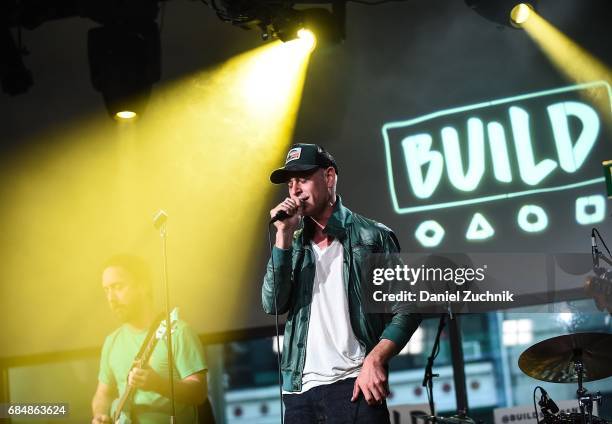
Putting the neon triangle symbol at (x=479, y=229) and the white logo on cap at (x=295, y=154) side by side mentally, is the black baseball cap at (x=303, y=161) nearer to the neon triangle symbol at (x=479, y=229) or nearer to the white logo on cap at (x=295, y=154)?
the white logo on cap at (x=295, y=154)

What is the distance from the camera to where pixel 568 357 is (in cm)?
394

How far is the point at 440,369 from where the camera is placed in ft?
32.7

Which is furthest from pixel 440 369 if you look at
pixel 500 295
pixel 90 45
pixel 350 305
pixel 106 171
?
pixel 350 305

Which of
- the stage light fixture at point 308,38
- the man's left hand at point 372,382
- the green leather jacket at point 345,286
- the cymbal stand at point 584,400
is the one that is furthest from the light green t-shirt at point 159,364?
the stage light fixture at point 308,38

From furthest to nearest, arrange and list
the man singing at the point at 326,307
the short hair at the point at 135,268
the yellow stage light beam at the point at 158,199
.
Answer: the yellow stage light beam at the point at 158,199 < the short hair at the point at 135,268 < the man singing at the point at 326,307

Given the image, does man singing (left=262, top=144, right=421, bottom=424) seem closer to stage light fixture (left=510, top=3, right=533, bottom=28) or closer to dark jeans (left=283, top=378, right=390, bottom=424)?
dark jeans (left=283, top=378, right=390, bottom=424)

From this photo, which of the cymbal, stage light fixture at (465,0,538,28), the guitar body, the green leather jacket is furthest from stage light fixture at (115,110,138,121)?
the cymbal

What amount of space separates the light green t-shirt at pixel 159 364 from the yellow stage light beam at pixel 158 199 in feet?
4.60

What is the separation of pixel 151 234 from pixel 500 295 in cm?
229

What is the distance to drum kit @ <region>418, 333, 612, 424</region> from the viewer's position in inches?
149

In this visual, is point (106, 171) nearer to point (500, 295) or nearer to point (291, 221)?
point (500, 295)

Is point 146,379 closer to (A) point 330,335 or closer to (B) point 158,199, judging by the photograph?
(A) point 330,335

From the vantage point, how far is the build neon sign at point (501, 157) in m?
5.24

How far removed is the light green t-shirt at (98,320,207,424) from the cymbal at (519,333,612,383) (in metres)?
1.51
